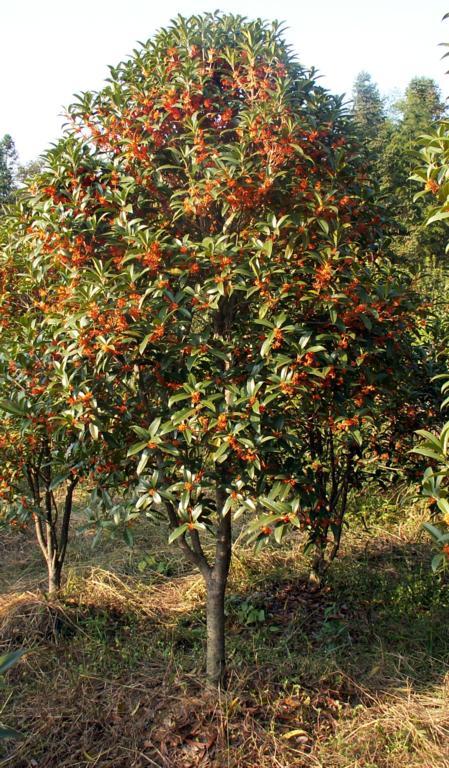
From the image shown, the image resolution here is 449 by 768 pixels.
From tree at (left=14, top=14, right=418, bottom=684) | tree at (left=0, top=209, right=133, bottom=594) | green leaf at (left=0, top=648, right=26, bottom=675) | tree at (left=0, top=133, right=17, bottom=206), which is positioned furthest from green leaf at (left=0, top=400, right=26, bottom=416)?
tree at (left=0, top=133, right=17, bottom=206)

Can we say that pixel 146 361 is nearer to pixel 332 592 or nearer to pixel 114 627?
pixel 114 627

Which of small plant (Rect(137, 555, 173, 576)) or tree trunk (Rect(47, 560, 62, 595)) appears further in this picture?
small plant (Rect(137, 555, 173, 576))

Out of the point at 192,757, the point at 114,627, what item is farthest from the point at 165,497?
the point at 114,627

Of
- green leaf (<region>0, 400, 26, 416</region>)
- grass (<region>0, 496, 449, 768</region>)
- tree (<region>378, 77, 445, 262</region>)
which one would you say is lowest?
grass (<region>0, 496, 449, 768</region>)

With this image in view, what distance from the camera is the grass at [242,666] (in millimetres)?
2586

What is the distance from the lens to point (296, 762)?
2500 mm

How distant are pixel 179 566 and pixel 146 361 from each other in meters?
2.39

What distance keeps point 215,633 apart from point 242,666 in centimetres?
34

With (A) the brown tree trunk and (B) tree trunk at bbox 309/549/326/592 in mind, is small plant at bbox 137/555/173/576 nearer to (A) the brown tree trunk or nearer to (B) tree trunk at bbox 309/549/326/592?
(B) tree trunk at bbox 309/549/326/592

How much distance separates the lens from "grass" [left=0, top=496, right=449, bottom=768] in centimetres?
259

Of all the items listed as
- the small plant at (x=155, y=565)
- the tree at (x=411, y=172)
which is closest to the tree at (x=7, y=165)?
the tree at (x=411, y=172)

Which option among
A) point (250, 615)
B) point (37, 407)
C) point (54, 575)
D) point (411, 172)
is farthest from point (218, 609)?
point (411, 172)

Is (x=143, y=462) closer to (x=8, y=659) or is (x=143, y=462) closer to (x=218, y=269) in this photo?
(x=218, y=269)

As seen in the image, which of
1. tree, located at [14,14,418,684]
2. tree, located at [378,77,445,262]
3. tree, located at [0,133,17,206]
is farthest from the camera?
tree, located at [0,133,17,206]
